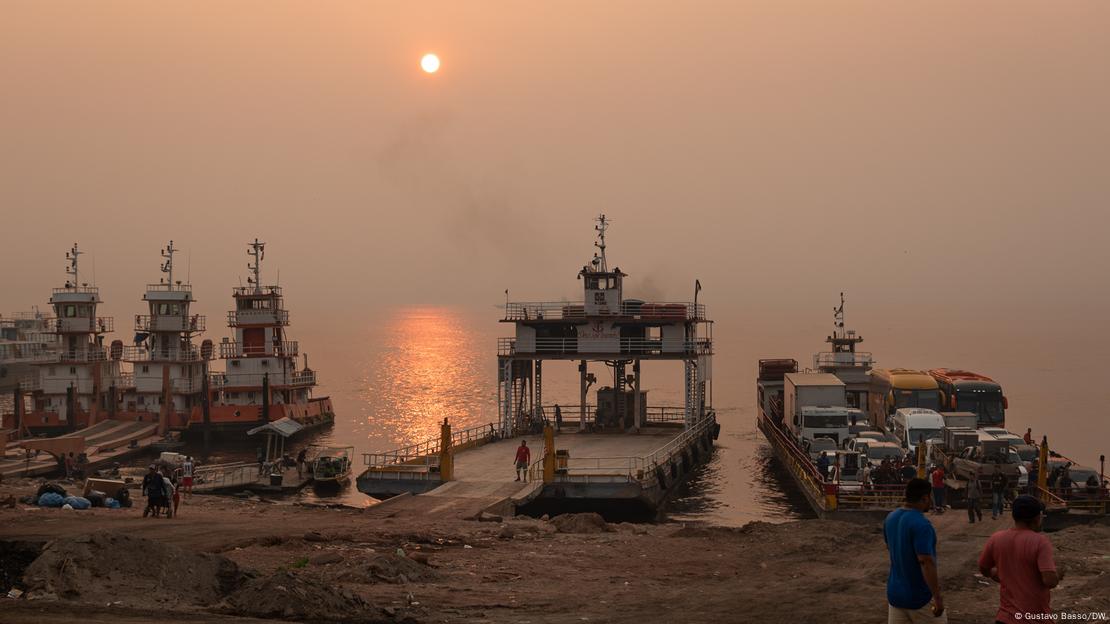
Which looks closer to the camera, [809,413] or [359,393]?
[809,413]

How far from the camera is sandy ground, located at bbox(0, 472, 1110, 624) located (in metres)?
15.3

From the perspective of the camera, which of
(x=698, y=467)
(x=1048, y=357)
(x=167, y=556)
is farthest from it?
(x=1048, y=357)

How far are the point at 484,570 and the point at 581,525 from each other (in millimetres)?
6459

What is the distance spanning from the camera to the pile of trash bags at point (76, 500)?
28.5m

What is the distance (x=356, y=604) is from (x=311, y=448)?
54045mm

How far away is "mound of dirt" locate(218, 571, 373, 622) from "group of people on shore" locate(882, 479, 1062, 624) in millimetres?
7789

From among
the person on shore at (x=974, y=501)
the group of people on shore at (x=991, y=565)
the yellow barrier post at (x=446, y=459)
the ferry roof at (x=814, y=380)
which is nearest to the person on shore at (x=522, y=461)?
the yellow barrier post at (x=446, y=459)

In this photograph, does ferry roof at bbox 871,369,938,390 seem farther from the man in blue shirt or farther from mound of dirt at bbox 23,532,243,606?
the man in blue shirt

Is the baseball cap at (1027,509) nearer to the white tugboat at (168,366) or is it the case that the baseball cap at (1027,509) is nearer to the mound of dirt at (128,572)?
the mound of dirt at (128,572)

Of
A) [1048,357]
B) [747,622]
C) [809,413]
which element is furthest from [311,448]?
[1048,357]

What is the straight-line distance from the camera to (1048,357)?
648 ft

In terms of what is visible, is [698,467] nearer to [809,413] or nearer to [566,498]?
[809,413]

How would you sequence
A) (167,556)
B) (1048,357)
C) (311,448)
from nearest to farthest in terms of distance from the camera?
1. (167,556)
2. (311,448)
3. (1048,357)

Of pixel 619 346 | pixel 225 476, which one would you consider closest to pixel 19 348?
pixel 225 476
